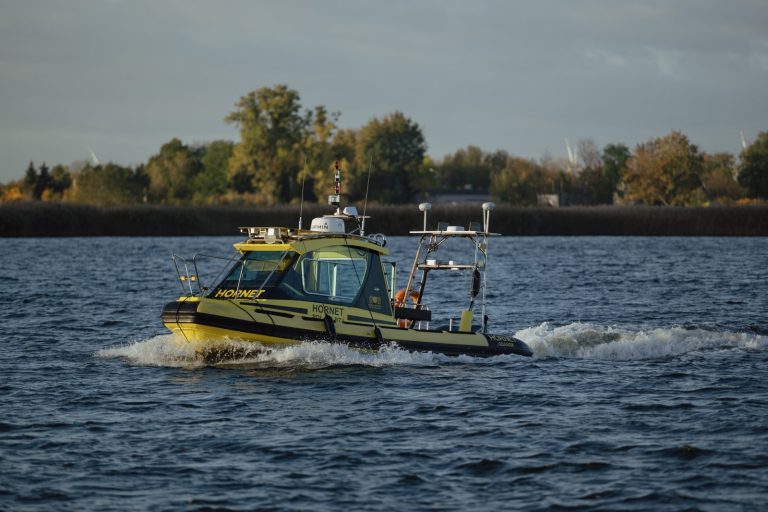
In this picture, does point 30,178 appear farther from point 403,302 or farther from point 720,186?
point 403,302

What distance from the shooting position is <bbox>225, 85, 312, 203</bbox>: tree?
138000 mm

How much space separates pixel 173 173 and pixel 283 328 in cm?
14861

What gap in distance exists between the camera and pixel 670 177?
500 feet

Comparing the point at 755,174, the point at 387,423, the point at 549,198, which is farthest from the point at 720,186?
the point at 387,423

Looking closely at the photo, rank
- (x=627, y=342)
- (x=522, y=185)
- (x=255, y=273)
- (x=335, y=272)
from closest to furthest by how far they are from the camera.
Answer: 1. (x=255, y=273)
2. (x=335, y=272)
3. (x=627, y=342)
4. (x=522, y=185)

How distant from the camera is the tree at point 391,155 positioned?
14925 cm

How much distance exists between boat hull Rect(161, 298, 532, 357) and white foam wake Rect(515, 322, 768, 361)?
11.4 ft

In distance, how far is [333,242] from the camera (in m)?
25.1

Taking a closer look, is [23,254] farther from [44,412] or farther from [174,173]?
[174,173]

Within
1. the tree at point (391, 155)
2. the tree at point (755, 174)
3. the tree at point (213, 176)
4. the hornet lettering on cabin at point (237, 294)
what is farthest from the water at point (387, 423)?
the tree at point (213, 176)

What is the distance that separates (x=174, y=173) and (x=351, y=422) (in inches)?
6028

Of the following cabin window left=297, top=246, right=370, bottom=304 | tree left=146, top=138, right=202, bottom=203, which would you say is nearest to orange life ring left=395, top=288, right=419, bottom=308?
cabin window left=297, top=246, right=370, bottom=304

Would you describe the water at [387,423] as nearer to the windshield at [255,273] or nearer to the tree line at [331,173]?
the windshield at [255,273]

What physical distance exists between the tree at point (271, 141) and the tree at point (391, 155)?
873 centimetres
